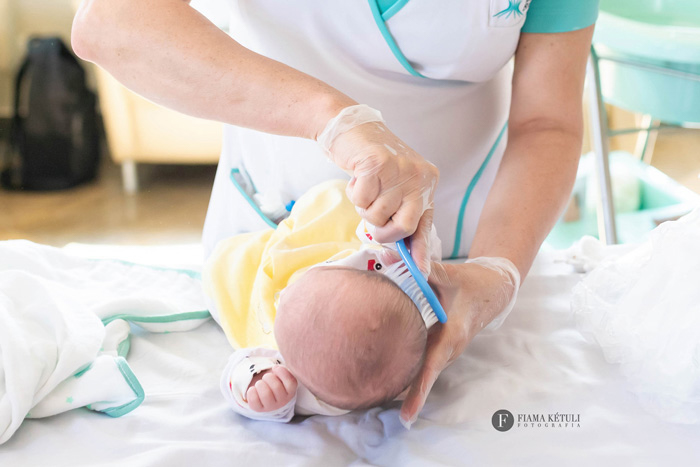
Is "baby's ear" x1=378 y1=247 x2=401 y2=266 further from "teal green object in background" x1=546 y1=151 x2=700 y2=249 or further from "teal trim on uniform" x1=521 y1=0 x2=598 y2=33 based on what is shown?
"teal green object in background" x1=546 y1=151 x2=700 y2=249

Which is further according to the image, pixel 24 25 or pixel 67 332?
pixel 24 25

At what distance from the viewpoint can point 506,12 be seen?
1.05 m

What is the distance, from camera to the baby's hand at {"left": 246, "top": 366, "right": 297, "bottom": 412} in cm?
86

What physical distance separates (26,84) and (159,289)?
10.1 feet

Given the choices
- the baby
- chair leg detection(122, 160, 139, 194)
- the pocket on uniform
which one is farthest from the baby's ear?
chair leg detection(122, 160, 139, 194)

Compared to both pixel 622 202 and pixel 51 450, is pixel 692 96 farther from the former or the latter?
pixel 51 450

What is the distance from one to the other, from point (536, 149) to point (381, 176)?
458 mm

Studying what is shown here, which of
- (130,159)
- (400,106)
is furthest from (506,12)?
(130,159)

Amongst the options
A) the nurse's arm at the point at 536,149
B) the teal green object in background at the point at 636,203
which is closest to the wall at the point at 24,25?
the teal green object in background at the point at 636,203

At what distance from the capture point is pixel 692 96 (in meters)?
1.96

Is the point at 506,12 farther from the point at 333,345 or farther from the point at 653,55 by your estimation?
the point at 653,55

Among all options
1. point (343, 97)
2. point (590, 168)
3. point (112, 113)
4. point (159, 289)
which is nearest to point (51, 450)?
point (159, 289)

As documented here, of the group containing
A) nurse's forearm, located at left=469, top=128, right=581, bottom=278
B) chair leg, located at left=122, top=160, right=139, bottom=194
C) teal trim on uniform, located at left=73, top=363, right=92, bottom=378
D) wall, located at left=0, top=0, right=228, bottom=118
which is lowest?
chair leg, located at left=122, top=160, right=139, bottom=194

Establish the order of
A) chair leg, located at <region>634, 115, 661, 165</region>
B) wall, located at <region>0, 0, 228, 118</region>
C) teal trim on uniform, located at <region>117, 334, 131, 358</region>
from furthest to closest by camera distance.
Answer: wall, located at <region>0, 0, 228, 118</region> < chair leg, located at <region>634, 115, 661, 165</region> < teal trim on uniform, located at <region>117, 334, 131, 358</region>
